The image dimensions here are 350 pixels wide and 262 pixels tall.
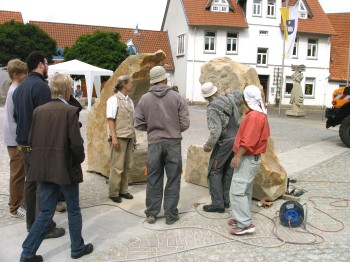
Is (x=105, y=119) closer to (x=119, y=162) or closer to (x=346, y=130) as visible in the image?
(x=119, y=162)

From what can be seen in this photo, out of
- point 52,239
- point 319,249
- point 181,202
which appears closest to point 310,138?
point 181,202

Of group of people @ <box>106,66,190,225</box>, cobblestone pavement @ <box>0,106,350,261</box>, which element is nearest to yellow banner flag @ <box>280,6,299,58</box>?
cobblestone pavement @ <box>0,106,350,261</box>

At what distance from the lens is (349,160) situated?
9.23m

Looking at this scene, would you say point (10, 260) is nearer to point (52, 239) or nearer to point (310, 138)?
point (52, 239)

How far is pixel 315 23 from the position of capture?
108 feet

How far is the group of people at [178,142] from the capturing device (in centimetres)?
430

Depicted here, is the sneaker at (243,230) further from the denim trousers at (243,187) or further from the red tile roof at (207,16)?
the red tile roof at (207,16)

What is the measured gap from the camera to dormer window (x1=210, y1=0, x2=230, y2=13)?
31094mm

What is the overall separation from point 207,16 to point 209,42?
197 centimetres

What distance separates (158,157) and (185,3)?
92.6 feet

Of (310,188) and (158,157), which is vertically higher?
(158,157)

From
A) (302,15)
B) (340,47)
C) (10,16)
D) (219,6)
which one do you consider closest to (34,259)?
(219,6)

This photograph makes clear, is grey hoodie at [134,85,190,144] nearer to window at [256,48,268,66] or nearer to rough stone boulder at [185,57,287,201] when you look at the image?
rough stone boulder at [185,57,287,201]

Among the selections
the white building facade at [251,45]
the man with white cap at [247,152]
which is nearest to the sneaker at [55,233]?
the man with white cap at [247,152]
